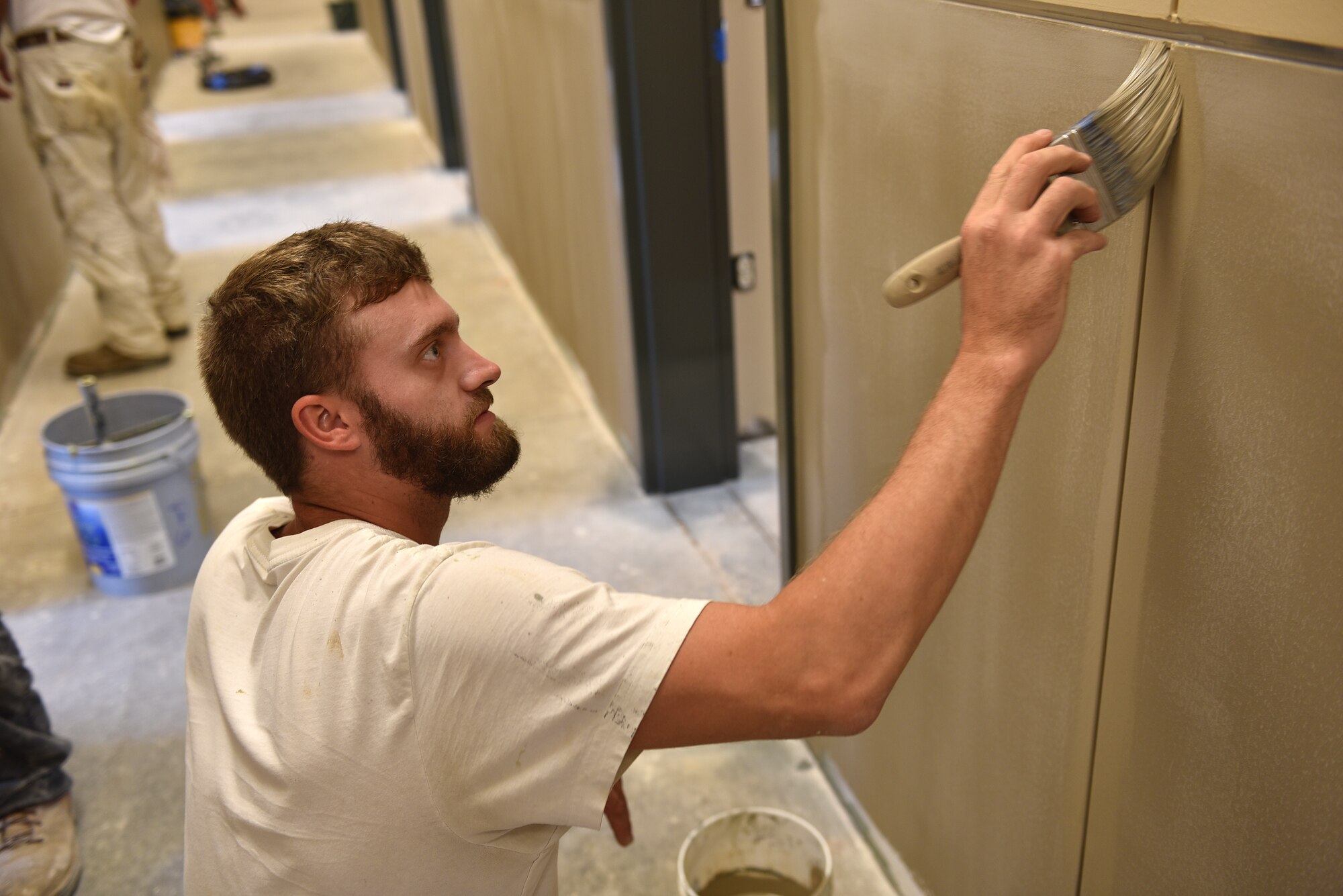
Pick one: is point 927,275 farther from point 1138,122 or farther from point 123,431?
point 123,431

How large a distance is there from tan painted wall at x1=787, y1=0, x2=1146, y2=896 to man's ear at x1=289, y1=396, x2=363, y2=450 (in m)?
0.72

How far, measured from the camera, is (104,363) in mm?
4336

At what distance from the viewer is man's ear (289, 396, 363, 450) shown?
119 cm

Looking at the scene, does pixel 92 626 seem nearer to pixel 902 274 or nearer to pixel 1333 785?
pixel 902 274

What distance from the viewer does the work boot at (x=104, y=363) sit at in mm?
4336

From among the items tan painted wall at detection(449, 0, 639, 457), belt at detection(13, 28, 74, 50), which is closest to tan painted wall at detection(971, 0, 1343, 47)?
tan painted wall at detection(449, 0, 639, 457)

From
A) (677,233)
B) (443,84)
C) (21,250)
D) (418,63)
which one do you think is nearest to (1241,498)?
(677,233)

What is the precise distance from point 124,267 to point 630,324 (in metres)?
2.25

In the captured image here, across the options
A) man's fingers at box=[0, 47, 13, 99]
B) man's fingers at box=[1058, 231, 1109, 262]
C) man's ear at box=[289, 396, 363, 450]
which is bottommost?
man's fingers at box=[0, 47, 13, 99]

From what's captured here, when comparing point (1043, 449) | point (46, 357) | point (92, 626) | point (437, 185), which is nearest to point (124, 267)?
point (46, 357)

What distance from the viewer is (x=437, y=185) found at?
6676 mm

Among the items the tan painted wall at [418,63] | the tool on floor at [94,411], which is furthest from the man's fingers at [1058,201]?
the tan painted wall at [418,63]

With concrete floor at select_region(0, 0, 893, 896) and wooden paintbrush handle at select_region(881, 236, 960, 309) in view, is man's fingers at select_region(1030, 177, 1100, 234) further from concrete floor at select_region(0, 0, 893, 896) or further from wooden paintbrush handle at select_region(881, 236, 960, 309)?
concrete floor at select_region(0, 0, 893, 896)

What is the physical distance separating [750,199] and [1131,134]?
2.28m
